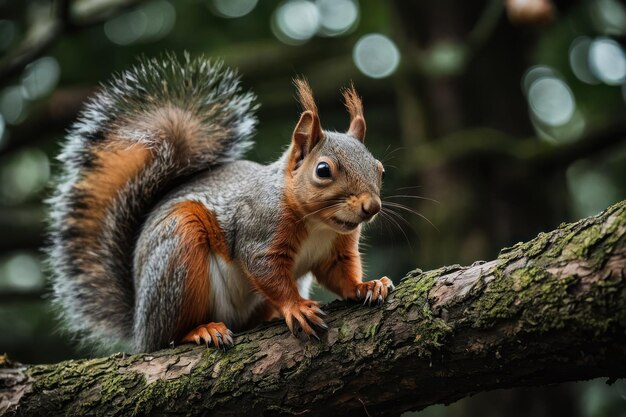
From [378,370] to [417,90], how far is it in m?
2.89

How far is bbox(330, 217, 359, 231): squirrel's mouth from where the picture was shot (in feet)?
8.81

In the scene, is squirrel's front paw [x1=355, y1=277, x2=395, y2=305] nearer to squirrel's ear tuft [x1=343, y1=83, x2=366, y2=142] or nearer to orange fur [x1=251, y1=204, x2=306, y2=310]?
orange fur [x1=251, y1=204, x2=306, y2=310]

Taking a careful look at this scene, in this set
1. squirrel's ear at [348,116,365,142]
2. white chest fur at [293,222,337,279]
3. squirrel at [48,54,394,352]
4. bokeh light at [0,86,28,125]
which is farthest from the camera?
bokeh light at [0,86,28,125]

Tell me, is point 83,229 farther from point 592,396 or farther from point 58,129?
point 592,396

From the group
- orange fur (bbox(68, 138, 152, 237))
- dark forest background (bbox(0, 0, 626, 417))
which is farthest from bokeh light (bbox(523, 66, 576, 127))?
orange fur (bbox(68, 138, 152, 237))

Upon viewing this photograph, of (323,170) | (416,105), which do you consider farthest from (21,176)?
(323,170)

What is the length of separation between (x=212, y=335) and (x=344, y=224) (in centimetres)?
66

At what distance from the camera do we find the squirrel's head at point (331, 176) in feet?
8.71

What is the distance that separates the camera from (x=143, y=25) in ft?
20.5

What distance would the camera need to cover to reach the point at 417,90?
15.7 ft

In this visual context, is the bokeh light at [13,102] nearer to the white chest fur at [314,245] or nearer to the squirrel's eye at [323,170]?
the white chest fur at [314,245]

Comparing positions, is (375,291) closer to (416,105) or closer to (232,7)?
(416,105)

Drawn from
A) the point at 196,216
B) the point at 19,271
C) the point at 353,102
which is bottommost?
the point at 19,271

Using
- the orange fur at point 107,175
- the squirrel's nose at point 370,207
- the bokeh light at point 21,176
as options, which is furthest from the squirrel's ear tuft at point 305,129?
the bokeh light at point 21,176
